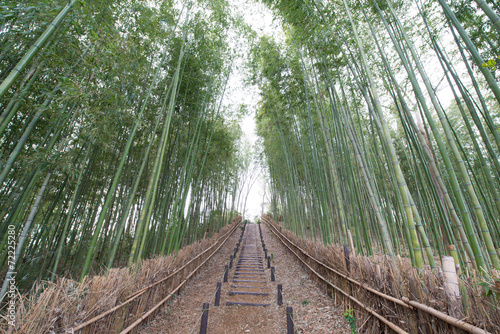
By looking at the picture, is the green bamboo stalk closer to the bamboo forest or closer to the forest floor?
the bamboo forest

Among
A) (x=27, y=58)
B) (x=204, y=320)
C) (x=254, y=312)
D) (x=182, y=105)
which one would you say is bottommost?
(x=254, y=312)

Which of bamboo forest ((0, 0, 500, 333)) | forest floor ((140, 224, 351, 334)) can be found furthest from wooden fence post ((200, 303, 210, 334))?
bamboo forest ((0, 0, 500, 333))

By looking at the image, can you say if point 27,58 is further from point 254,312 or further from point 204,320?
point 254,312

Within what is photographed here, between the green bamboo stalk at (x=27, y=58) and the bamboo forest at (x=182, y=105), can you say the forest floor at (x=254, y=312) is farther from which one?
the green bamboo stalk at (x=27, y=58)

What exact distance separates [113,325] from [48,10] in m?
2.56


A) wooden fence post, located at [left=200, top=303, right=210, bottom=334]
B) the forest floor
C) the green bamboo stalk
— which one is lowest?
the forest floor

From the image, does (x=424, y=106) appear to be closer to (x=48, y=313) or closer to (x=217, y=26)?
(x=48, y=313)

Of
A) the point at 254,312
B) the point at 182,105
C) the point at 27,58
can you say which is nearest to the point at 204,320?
the point at 254,312

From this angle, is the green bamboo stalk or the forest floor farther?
the forest floor

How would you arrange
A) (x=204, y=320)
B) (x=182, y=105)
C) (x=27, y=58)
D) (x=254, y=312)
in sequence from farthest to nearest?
(x=182, y=105) < (x=254, y=312) < (x=204, y=320) < (x=27, y=58)

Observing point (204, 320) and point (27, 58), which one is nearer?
point (27, 58)

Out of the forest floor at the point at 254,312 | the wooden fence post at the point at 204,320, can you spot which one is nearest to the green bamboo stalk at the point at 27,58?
the wooden fence post at the point at 204,320

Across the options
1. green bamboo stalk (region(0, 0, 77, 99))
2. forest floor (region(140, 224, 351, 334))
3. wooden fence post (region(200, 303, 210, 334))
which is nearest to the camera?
green bamboo stalk (region(0, 0, 77, 99))

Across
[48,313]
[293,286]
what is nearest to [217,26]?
[48,313]
